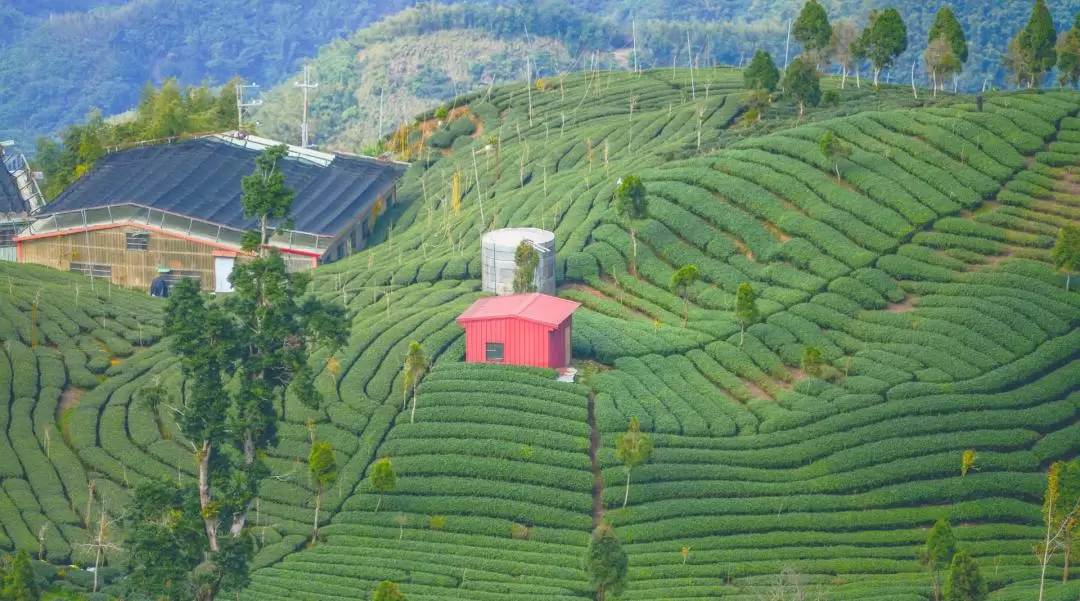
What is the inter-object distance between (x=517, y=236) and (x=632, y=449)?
15.7 m

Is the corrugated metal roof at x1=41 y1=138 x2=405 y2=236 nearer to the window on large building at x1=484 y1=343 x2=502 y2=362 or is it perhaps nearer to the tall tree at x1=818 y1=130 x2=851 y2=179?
the window on large building at x1=484 y1=343 x2=502 y2=362

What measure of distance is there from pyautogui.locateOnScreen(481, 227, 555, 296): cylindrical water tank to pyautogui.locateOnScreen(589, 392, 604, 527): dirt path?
8.53 meters

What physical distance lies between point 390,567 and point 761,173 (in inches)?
1152

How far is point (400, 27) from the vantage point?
148500mm

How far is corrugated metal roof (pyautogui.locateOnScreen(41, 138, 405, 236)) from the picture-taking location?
7862 cm

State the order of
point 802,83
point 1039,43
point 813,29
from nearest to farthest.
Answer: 1. point 802,83
2. point 1039,43
3. point 813,29

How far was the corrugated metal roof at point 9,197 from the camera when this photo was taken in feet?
279

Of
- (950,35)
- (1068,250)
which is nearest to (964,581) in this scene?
(1068,250)

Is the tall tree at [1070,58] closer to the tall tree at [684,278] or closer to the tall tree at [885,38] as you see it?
the tall tree at [885,38]

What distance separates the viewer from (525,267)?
62844mm

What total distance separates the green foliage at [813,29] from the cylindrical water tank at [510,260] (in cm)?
2635

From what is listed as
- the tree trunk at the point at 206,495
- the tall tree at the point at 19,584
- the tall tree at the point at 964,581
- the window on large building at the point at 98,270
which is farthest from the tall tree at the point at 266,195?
the window on large building at the point at 98,270

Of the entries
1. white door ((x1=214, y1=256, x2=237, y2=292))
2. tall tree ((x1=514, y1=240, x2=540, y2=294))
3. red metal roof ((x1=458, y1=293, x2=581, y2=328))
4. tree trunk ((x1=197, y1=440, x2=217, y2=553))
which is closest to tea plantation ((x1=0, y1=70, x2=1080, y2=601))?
red metal roof ((x1=458, y1=293, x2=581, y2=328))

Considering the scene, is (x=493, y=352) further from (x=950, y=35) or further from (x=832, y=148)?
(x=950, y=35)
